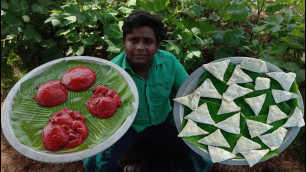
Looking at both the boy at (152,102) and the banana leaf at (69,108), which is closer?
the banana leaf at (69,108)

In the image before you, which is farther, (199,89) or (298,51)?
(298,51)

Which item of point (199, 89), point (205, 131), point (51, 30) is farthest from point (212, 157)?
point (51, 30)

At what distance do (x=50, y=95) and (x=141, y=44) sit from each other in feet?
2.19

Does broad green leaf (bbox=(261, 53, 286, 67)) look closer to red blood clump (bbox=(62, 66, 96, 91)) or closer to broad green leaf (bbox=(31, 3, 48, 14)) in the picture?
red blood clump (bbox=(62, 66, 96, 91))

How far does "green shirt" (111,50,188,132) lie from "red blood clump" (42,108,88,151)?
517mm

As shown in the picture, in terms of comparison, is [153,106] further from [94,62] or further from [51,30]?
[51,30]

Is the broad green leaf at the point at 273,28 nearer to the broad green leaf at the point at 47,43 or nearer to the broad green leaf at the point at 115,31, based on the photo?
the broad green leaf at the point at 115,31

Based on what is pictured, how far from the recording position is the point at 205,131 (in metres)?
1.58

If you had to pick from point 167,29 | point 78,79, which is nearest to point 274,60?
point 167,29

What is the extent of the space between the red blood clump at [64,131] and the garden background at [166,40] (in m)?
1.10

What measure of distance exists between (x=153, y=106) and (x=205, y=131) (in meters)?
0.49

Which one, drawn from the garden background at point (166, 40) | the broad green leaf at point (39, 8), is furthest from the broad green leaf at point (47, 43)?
the broad green leaf at point (39, 8)

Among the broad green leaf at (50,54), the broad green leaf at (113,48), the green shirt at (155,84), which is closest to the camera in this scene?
the green shirt at (155,84)

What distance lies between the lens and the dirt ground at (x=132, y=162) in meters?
Result: 2.37
